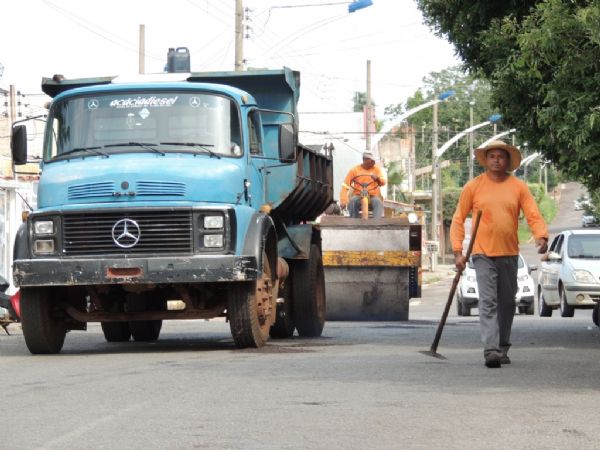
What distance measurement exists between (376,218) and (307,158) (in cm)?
437

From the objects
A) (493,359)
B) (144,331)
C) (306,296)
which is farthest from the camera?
(144,331)

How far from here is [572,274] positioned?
81.3 feet

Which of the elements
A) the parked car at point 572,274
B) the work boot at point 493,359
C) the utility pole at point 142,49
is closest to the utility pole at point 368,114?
the utility pole at point 142,49

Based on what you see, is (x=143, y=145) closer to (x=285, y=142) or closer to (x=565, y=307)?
(x=285, y=142)

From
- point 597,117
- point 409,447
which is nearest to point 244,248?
point 597,117

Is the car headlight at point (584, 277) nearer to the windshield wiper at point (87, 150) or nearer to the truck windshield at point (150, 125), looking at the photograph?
the truck windshield at point (150, 125)

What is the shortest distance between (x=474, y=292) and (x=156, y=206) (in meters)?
18.4

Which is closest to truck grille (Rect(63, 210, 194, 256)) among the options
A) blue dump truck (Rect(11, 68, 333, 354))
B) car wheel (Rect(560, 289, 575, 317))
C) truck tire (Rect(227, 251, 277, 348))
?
blue dump truck (Rect(11, 68, 333, 354))

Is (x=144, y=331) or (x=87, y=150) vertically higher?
(x=87, y=150)

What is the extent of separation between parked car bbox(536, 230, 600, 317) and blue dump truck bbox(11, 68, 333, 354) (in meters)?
9.66

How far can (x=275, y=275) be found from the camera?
15367 mm

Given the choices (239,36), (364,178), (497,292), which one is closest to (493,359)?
(497,292)

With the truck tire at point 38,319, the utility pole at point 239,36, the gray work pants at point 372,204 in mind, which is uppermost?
the utility pole at point 239,36

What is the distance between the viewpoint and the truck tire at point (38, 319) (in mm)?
14242
